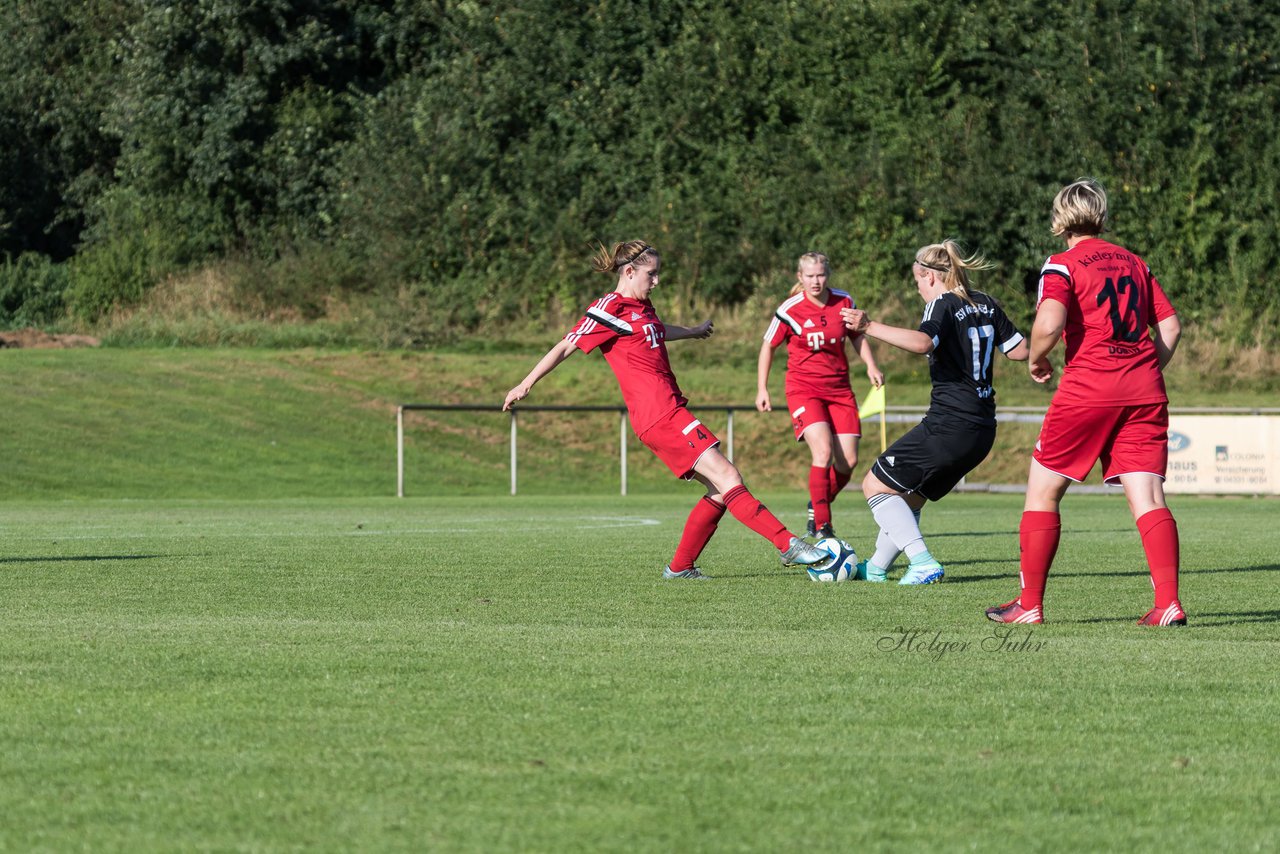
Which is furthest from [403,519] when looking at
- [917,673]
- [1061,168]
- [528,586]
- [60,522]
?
[1061,168]

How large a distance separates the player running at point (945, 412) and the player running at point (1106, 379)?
72.4 inches

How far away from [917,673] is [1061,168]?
1293 inches

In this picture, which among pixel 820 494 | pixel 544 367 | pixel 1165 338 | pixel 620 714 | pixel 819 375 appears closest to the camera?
pixel 620 714

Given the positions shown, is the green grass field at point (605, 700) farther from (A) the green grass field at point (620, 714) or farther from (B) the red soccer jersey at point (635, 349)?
(B) the red soccer jersey at point (635, 349)

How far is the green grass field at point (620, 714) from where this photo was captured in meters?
3.71

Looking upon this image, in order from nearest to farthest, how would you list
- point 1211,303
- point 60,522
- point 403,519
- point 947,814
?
point 947,814 < point 60,522 < point 403,519 < point 1211,303

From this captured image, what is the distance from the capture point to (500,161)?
Answer: 40562mm

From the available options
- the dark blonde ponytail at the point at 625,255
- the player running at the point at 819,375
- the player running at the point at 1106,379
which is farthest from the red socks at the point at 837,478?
the player running at the point at 1106,379

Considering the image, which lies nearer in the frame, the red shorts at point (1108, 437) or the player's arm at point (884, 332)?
the red shorts at point (1108, 437)

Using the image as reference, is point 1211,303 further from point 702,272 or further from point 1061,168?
point 702,272

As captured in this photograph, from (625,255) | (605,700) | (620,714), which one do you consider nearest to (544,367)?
(625,255)

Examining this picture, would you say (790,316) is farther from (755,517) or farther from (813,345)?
(755,517)

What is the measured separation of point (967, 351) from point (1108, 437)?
203cm

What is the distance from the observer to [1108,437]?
7312 millimetres
